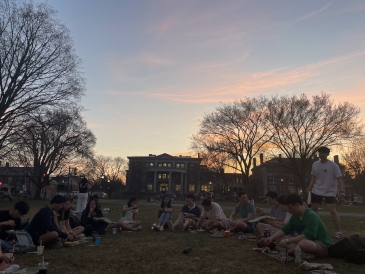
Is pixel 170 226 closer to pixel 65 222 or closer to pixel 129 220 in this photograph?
pixel 129 220

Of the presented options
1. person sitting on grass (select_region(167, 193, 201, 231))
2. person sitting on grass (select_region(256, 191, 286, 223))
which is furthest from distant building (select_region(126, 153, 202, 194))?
person sitting on grass (select_region(256, 191, 286, 223))

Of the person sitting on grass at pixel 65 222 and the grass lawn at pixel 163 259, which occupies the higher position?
the person sitting on grass at pixel 65 222

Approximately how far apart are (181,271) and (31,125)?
20.0m

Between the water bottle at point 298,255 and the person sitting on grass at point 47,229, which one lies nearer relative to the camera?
the water bottle at point 298,255

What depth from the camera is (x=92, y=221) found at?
329 inches

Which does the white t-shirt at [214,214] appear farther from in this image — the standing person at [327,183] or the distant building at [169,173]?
the distant building at [169,173]

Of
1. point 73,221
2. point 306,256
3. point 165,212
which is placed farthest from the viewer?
point 165,212

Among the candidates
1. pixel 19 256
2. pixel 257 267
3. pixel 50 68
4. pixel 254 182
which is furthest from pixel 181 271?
pixel 254 182

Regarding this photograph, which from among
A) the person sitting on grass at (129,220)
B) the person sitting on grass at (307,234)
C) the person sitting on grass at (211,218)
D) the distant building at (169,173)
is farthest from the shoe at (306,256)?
the distant building at (169,173)

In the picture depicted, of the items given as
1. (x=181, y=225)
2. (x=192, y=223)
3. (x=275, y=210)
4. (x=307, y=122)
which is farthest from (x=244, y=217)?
(x=307, y=122)

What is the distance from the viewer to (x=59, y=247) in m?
6.36

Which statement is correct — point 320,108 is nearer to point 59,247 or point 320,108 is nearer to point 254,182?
point 254,182

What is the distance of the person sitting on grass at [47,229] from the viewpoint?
242 inches

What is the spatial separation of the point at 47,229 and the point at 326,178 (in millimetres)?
6820
